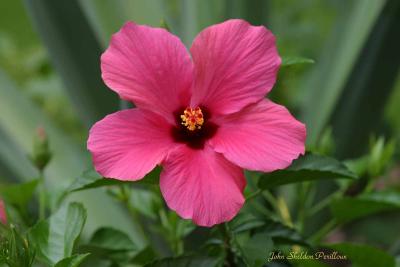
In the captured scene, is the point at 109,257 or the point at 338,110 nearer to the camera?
the point at 109,257

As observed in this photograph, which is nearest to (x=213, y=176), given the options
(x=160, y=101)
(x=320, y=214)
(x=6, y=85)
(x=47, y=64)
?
(x=160, y=101)

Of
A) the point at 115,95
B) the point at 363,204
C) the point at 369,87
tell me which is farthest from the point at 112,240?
the point at 369,87

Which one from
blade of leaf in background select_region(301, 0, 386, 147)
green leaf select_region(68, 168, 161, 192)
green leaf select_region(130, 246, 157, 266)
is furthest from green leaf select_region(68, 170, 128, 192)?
blade of leaf in background select_region(301, 0, 386, 147)

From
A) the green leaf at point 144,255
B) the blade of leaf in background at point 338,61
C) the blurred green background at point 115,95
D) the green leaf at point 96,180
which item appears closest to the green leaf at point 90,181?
the green leaf at point 96,180

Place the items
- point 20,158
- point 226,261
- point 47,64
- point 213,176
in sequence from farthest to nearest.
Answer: point 47,64 → point 20,158 → point 226,261 → point 213,176

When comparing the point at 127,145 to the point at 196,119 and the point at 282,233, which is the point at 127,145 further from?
the point at 282,233

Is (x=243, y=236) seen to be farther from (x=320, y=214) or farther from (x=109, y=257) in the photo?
(x=320, y=214)

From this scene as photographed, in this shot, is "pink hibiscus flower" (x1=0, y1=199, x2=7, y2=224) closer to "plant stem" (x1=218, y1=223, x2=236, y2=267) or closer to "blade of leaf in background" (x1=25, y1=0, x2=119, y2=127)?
"plant stem" (x1=218, y1=223, x2=236, y2=267)
